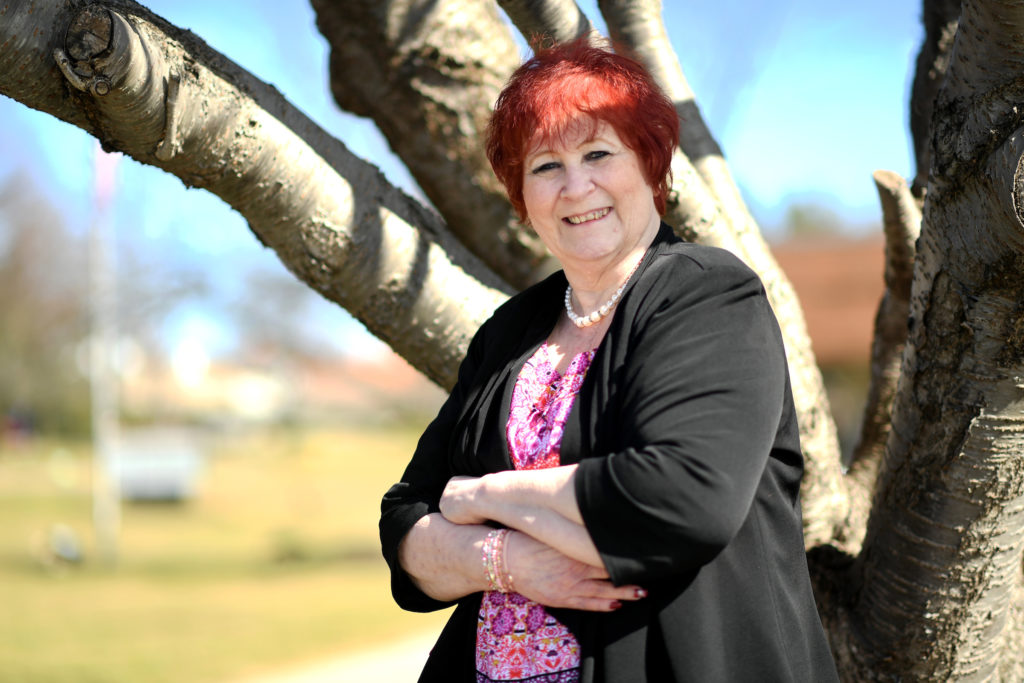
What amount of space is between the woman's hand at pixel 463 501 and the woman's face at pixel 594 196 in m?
0.44

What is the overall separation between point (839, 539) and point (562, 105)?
1.46 metres

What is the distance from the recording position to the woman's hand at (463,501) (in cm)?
163

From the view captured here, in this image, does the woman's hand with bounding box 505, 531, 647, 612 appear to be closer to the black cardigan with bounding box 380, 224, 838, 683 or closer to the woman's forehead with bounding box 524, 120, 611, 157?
the black cardigan with bounding box 380, 224, 838, 683

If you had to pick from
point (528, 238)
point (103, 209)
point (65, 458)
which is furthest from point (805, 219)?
point (528, 238)

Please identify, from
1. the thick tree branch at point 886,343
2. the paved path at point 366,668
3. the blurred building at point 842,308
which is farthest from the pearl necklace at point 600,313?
the blurred building at point 842,308

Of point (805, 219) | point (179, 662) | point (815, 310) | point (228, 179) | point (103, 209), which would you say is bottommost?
point (179, 662)

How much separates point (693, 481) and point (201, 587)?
1140 centimetres

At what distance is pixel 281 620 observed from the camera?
9.66 m

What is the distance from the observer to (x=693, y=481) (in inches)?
55.0

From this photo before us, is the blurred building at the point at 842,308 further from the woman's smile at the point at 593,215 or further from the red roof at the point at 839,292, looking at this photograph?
the woman's smile at the point at 593,215

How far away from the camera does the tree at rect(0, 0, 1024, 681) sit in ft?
6.03

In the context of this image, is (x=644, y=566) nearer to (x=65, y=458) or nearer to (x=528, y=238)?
(x=528, y=238)

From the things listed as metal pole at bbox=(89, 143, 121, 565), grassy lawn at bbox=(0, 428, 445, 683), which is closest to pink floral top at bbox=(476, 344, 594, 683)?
grassy lawn at bbox=(0, 428, 445, 683)

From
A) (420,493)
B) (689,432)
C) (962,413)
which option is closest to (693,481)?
(689,432)
